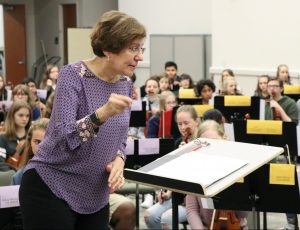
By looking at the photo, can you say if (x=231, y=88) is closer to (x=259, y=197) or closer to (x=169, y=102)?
(x=169, y=102)

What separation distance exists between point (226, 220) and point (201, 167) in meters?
2.50

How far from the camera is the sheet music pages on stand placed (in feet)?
7.48

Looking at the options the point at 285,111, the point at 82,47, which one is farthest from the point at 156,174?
the point at 82,47

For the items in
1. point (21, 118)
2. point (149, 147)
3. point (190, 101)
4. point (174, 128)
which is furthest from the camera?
point (190, 101)

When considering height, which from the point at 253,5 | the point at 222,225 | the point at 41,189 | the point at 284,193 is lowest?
the point at 222,225

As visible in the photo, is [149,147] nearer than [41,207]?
No

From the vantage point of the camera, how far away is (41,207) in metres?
2.45

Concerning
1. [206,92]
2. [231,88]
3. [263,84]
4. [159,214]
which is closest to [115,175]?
[159,214]

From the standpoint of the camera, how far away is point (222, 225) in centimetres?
479

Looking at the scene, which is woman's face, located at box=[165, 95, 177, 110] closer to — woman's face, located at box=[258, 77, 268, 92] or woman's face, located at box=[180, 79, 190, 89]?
woman's face, located at box=[258, 77, 268, 92]

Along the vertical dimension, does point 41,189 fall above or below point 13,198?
above

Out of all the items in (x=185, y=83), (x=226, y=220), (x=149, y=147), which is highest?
(x=185, y=83)

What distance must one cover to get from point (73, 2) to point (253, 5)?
7932mm

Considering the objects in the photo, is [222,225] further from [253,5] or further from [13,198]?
[253,5]
